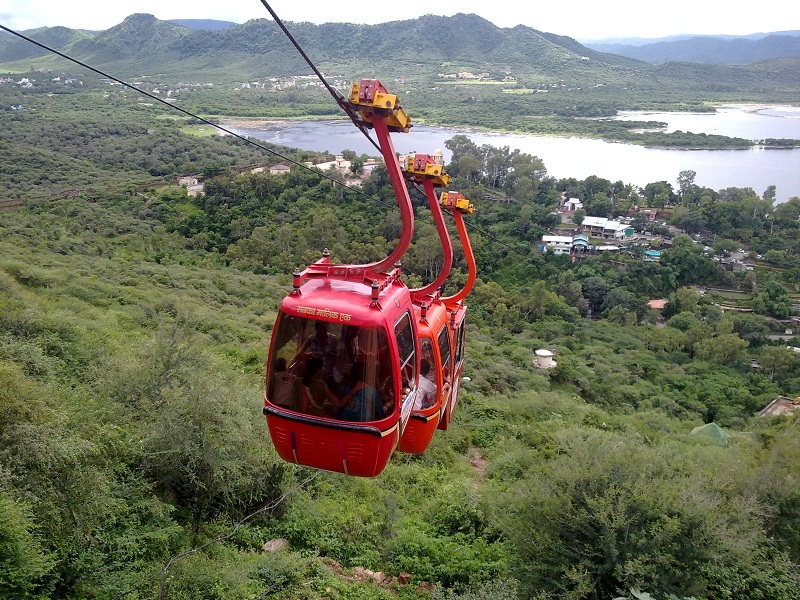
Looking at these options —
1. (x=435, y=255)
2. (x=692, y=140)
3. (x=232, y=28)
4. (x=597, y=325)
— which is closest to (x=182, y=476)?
(x=435, y=255)

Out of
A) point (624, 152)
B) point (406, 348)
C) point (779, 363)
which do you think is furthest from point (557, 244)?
point (624, 152)

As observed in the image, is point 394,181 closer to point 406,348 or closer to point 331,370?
point 406,348

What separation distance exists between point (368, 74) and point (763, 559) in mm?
114433

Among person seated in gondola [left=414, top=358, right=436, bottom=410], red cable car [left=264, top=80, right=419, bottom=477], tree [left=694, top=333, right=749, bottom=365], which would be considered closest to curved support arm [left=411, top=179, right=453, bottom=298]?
person seated in gondola [left=414, top=358, right=436, bottom=410]

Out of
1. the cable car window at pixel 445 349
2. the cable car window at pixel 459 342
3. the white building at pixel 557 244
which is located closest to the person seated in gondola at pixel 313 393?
the cable car window at pixel 445 349

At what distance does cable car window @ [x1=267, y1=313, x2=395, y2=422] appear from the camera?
385 centimetres

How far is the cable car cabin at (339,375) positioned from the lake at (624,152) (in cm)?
4599

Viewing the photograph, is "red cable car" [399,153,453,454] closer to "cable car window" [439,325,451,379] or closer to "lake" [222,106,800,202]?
"cable car window" [439,325,451,379]

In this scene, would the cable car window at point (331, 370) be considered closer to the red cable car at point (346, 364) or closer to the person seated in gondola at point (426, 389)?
the red cable car at point (346, 364)

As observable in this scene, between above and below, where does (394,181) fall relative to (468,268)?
above

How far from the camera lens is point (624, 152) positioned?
67.6 meters

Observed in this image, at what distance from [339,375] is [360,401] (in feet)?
0.81

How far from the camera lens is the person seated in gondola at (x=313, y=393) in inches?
158

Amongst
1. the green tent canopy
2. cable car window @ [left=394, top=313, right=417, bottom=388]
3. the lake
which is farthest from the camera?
the lake
